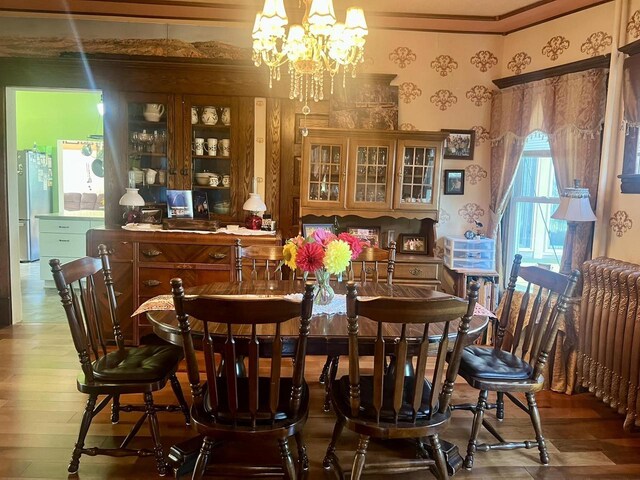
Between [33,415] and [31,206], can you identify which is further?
[31,206]

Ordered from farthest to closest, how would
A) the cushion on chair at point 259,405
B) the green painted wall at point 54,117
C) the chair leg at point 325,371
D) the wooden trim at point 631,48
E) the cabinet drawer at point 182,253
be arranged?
1. the green painted wall at point 54,117
2. the cabinet drawer at point 182,253
3. the chair leg at point 325,371
4. the wooden trim at point 631,48
5. the cushion on chair at point 259,405

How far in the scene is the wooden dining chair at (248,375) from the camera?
1616mm

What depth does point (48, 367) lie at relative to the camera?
3.31 metres

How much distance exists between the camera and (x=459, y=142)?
4.11 metres

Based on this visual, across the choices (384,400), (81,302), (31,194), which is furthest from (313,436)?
(31,194)

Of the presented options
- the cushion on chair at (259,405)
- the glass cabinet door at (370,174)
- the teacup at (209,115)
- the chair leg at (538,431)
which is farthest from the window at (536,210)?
the cushion on chair at (259,405)

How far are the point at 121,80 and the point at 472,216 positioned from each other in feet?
10.2

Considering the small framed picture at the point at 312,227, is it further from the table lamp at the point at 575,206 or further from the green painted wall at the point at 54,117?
the green painted wall at the point at 54,117

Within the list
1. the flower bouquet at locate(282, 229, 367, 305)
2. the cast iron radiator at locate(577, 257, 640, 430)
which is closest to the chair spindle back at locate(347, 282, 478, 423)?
the flower bouquet at locate(282, 229, 367, 305)

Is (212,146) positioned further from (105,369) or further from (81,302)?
(105,369)

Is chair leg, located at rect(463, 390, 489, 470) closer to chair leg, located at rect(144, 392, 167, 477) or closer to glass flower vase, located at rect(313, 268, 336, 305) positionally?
glass flower vase, located at rect(313, 268, 336, 305)

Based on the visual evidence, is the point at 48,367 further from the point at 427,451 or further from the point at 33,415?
the point at 427,451

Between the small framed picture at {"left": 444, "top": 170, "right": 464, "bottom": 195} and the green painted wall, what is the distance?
5178 mm

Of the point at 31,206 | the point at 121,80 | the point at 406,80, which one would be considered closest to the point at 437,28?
the point at 406,80
